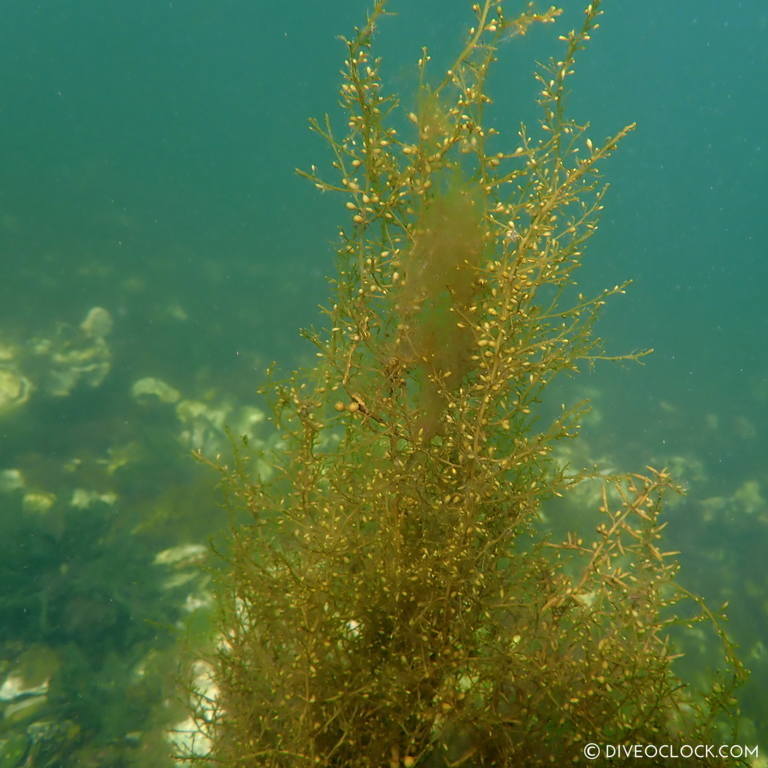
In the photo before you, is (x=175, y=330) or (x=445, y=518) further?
(x=175, y=330)

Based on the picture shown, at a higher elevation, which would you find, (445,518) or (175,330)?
(175,330)

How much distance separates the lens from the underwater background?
5.66m

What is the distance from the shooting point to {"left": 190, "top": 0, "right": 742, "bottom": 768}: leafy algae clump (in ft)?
6.77

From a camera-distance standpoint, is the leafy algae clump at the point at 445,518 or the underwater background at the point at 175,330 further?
the underwater background at the point at 175,330

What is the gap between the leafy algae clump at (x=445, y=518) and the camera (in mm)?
2062

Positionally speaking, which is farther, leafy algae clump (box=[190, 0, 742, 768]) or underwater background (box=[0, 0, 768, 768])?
underwater background (box=[0, 0, 768, 768])

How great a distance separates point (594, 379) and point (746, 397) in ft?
18.8

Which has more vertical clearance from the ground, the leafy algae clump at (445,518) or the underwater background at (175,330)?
the underwater background at (175,330)

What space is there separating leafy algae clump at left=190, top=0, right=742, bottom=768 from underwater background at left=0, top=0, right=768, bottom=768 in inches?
24.5

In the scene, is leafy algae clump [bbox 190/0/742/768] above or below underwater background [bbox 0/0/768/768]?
below

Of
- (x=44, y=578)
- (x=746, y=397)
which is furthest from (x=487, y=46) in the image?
(x=746, y=397)

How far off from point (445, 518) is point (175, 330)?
9934 millimetres

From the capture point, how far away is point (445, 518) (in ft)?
7.27

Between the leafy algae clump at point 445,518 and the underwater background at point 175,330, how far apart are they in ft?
2.04
